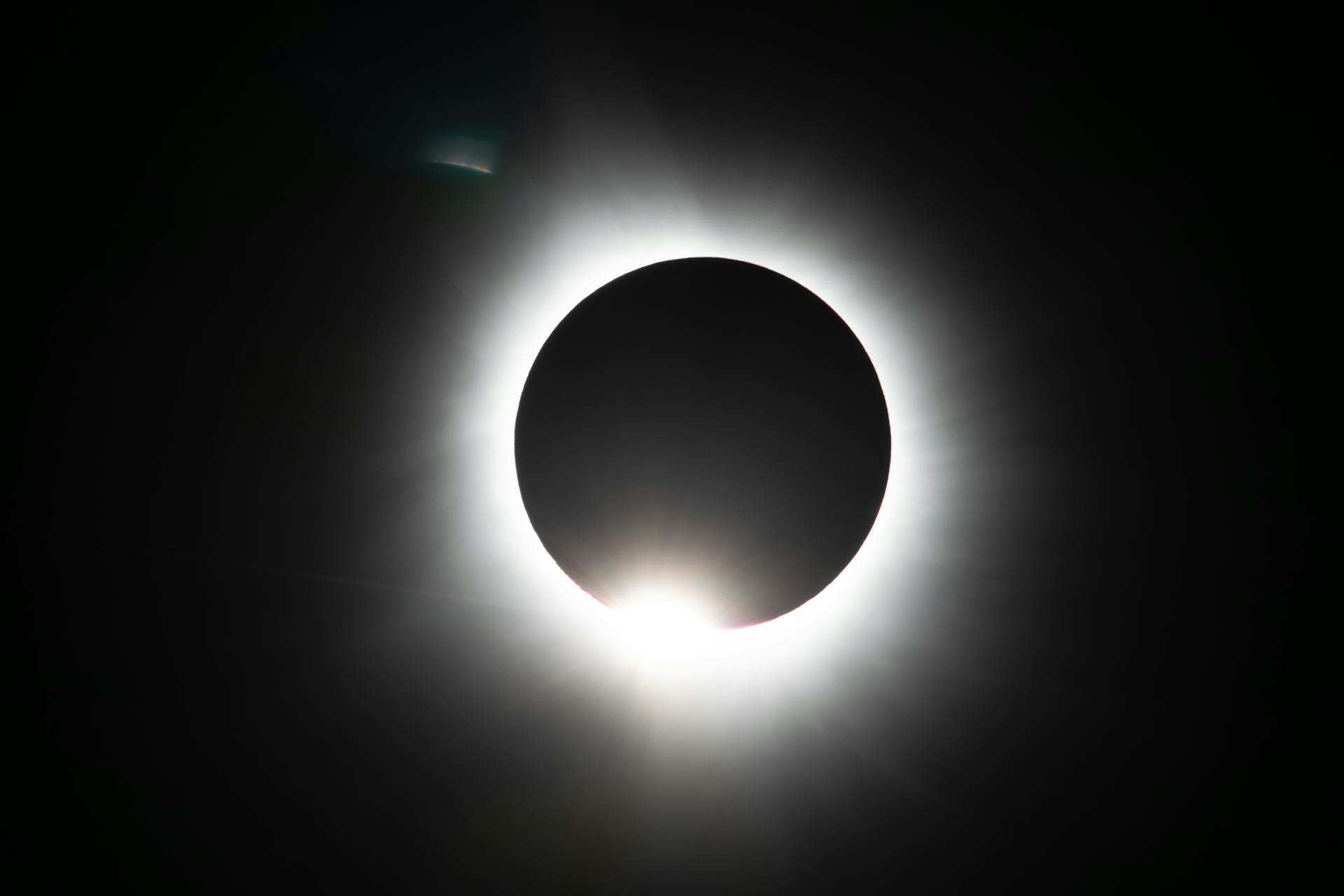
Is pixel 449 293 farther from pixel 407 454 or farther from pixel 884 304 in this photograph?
pixel 884 304

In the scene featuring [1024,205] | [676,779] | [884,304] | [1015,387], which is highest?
[1024,205]

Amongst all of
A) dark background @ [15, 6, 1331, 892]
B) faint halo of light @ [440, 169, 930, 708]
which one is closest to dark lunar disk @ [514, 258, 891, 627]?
faint halo of light @ [440, 169, 930, 708]

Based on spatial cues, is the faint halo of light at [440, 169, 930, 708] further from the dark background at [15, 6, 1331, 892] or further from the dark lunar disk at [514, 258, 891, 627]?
the dark lunar disk at [514, 258, 891, 627]

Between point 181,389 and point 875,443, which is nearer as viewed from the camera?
point 875,443

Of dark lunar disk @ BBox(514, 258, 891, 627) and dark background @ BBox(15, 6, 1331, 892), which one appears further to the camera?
dark background @ BBox(15, 6, 1331, 892)

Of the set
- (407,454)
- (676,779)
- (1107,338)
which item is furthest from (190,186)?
(1107,338)

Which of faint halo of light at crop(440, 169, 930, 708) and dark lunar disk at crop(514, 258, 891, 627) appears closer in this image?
dark lunar disk at crop(514, 258, 891, 627)
